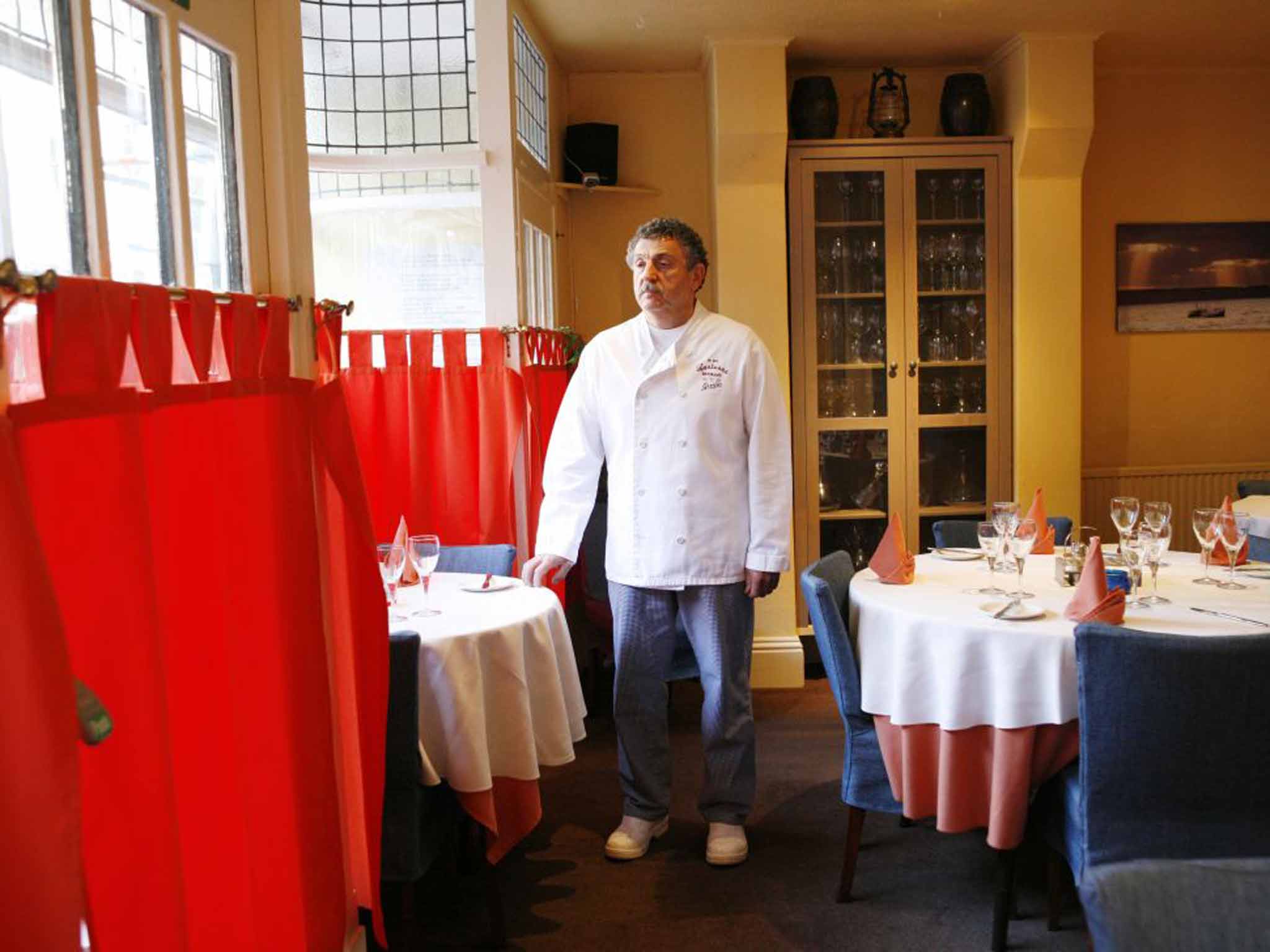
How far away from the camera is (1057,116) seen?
4.51 metres

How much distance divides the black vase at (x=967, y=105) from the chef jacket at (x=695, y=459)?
2.45 metres

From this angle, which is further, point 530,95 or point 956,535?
point 530,95

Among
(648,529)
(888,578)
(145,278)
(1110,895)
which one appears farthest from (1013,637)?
(145,278)

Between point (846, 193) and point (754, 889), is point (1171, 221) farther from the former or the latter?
point (754, 889)

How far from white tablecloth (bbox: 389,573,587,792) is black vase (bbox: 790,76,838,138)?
9.18 feet

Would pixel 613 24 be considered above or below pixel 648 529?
above

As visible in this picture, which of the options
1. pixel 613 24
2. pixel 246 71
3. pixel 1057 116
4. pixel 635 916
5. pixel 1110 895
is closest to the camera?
pixel 1110 895

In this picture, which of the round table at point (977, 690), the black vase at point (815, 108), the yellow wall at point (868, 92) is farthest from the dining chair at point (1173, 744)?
the yellow wall at point (868, 92)

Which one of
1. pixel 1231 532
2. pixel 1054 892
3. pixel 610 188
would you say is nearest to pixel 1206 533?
pixel 1231 532

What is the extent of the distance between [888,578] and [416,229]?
222cm

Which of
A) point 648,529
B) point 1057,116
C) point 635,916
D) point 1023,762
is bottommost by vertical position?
point 635,916

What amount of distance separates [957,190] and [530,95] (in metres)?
1.87

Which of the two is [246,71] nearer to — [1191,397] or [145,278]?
[145,278]

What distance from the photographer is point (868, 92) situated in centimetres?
495
